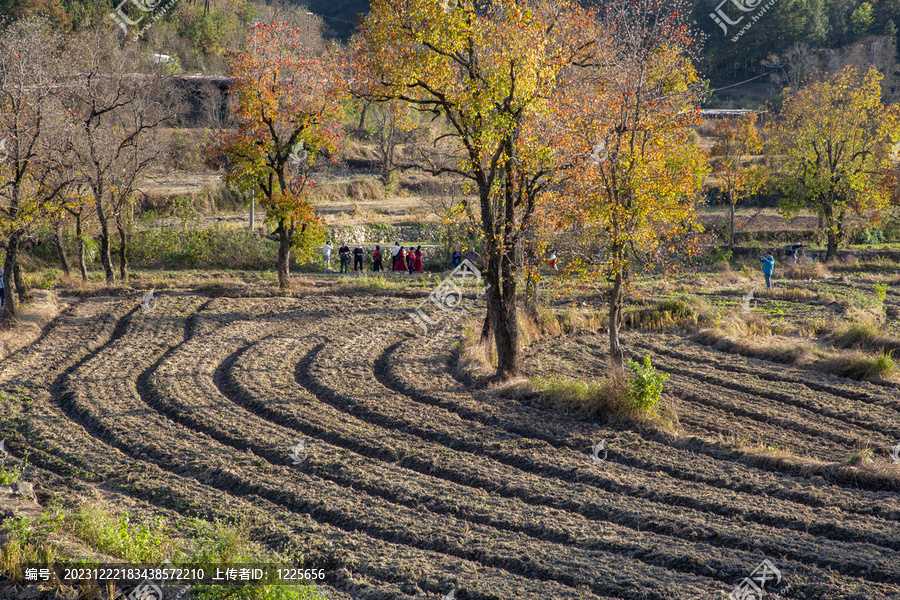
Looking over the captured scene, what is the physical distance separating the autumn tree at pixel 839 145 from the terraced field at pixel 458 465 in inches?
793

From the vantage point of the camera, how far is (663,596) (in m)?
7.69

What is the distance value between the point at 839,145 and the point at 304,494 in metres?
33.1

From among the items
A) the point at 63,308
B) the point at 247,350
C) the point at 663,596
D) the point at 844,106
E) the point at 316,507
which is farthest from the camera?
the point at 844,106

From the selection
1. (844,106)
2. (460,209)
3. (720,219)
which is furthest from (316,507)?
(720,219)

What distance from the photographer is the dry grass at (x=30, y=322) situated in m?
17.7

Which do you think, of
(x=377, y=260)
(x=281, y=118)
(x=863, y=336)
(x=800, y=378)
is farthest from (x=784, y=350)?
(x=377, y=260)

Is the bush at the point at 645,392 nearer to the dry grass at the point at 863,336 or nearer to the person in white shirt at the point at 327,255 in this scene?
the dry grass at the point at 863,336

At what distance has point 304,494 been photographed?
10.2 metres

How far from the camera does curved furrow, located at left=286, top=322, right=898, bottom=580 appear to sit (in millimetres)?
9039

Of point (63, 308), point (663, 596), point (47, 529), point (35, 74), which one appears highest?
point (35, 74)

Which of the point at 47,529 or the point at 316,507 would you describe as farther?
the point at 316,507

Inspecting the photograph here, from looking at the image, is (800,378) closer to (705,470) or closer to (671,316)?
(671,316)

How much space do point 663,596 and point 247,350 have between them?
12.8 metres

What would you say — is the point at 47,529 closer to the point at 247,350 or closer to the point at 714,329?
the point at 247,350
